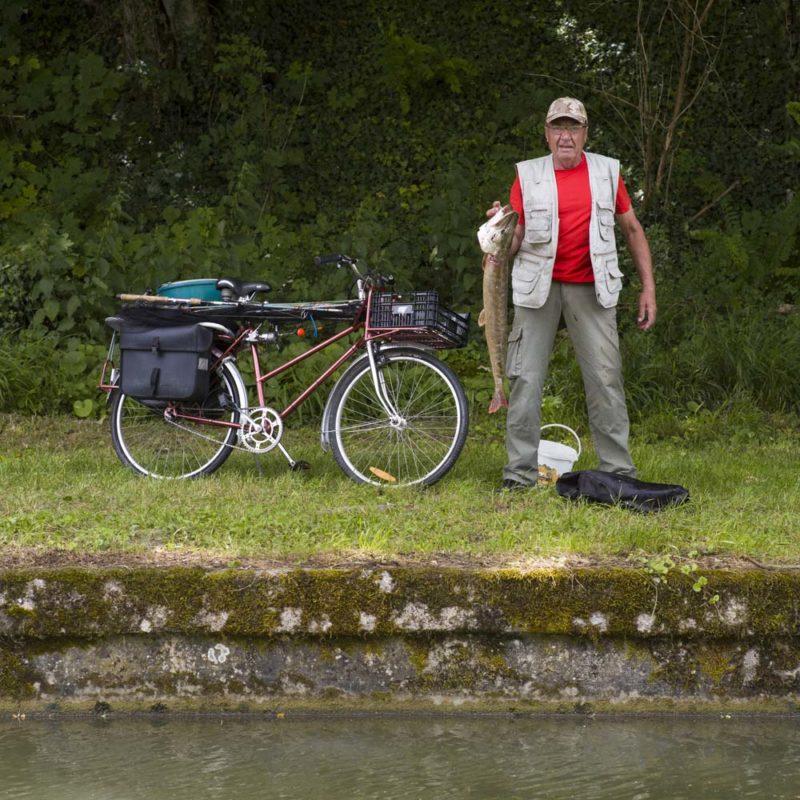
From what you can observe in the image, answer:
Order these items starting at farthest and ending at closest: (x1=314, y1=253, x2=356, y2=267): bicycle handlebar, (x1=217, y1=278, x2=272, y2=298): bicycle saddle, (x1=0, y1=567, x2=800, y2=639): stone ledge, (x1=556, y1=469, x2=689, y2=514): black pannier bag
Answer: (x1=217, y1=278, x2=272, y2=298): bicycle saddle, (x1=314, y1=253, x2=356, y2=267): bicycle handlebar, (x1=556, y1=469, x2=689, y2=514): black pannier bag, (x1=0, y1=567, x2=800, y2=639): stone ledge

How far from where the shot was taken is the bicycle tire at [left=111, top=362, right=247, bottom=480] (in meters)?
6.93

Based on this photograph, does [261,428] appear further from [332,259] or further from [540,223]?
[540,223]

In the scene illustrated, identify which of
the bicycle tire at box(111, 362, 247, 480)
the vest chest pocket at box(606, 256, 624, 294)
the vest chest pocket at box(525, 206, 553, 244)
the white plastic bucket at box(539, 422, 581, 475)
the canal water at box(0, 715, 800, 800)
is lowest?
the canal water at box(0, 715, 800, 800)

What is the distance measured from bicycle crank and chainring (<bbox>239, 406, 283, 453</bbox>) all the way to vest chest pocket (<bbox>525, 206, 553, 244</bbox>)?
161 cm

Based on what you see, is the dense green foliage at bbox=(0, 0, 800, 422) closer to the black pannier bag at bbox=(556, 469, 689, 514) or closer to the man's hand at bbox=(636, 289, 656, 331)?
the man's hand at bbox=(636, 289, 656, 331)

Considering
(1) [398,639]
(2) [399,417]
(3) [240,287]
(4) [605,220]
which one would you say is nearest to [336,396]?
(2) [399,417]

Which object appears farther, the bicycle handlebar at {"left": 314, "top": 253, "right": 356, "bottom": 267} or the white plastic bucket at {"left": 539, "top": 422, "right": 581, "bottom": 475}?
the white plastic bucket at {"left": 539, "top": 422, "right": 581, "bottom": 475}

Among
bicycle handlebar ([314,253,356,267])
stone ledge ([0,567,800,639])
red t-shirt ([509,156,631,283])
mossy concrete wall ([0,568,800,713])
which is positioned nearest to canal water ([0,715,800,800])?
mossy concrete wall ([0,568,800,713])

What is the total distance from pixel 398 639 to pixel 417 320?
2.19 m

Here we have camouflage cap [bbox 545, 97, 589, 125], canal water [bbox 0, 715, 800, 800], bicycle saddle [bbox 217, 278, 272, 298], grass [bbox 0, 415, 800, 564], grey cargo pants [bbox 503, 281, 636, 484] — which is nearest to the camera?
canal water [bbox 0, 715, 800, 800]

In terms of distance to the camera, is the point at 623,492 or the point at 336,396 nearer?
the point at 623,492

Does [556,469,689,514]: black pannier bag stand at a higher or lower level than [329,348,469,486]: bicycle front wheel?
lower

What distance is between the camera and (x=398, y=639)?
4.80 m

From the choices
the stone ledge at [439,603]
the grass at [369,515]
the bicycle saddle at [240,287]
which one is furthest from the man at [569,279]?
the stone ledge at [439,603]
